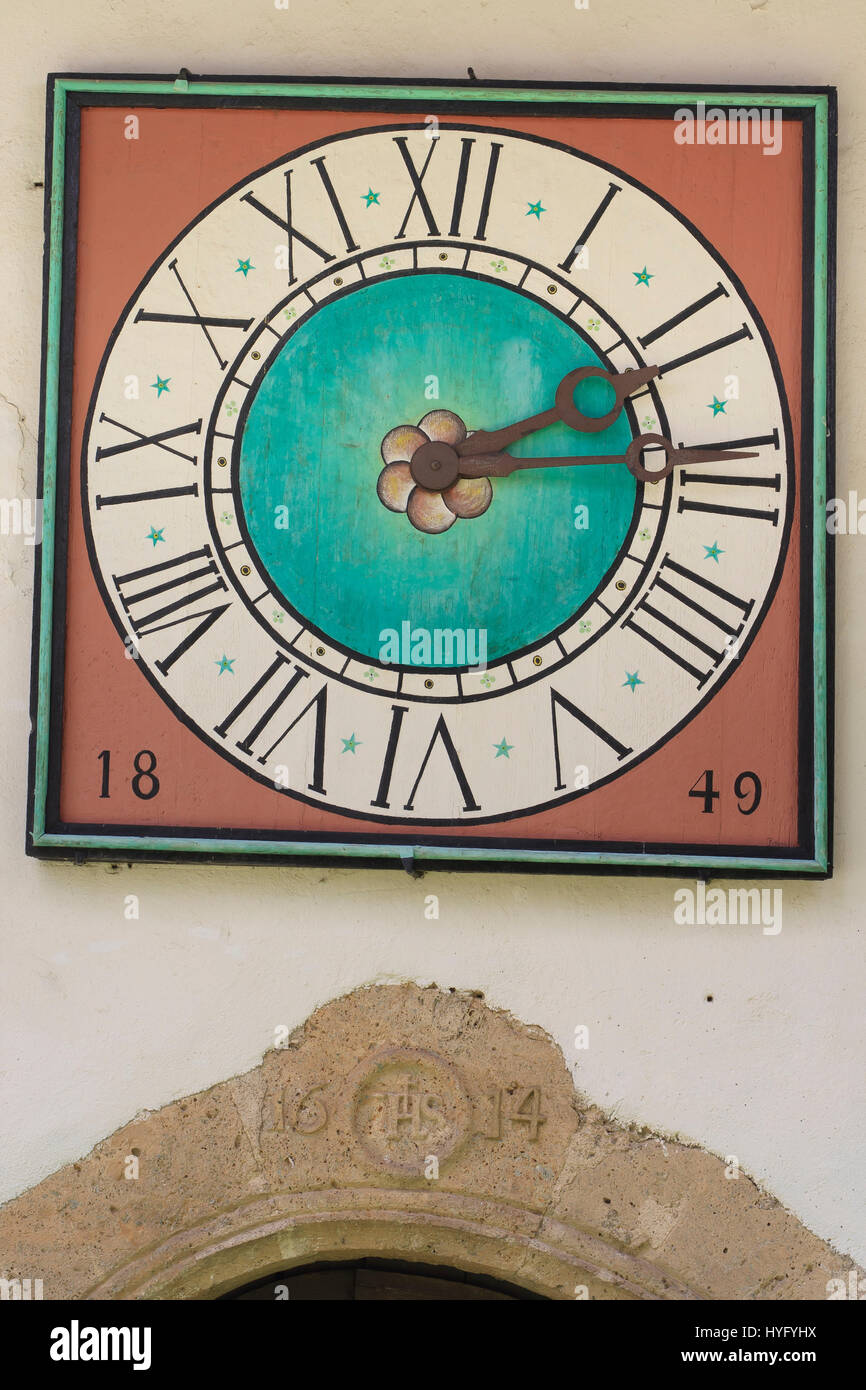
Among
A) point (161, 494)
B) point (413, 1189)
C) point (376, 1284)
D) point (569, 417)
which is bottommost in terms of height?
point (376, 1284)

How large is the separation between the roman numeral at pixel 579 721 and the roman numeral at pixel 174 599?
0.59 m

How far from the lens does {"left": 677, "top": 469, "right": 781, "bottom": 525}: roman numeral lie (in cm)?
238

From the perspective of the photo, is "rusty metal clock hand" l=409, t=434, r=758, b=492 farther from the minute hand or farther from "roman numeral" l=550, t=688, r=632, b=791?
"roman numeral" l=550, t=688, r=632, b=791

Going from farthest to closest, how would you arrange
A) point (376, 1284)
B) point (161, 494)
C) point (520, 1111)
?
point (376, 1284)
point (161, 494)
point (520, 1111)

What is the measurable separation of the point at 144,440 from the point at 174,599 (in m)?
0.28

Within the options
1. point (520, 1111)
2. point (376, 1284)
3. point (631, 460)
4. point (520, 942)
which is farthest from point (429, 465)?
point (376, 1284)

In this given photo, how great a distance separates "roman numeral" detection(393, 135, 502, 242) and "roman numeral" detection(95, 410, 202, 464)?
1.63 ft

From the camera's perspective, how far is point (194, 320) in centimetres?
243

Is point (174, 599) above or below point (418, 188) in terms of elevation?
below

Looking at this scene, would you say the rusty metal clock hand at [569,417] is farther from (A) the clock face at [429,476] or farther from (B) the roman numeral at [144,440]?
(B) the roman numeral at [144,440]

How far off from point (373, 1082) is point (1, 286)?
5.04 feet

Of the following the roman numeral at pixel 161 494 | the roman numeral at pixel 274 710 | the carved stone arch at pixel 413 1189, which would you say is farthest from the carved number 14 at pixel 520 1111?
the roman numeral at pixel 161 494

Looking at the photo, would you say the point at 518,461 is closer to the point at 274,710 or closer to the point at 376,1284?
the point at 274,710
